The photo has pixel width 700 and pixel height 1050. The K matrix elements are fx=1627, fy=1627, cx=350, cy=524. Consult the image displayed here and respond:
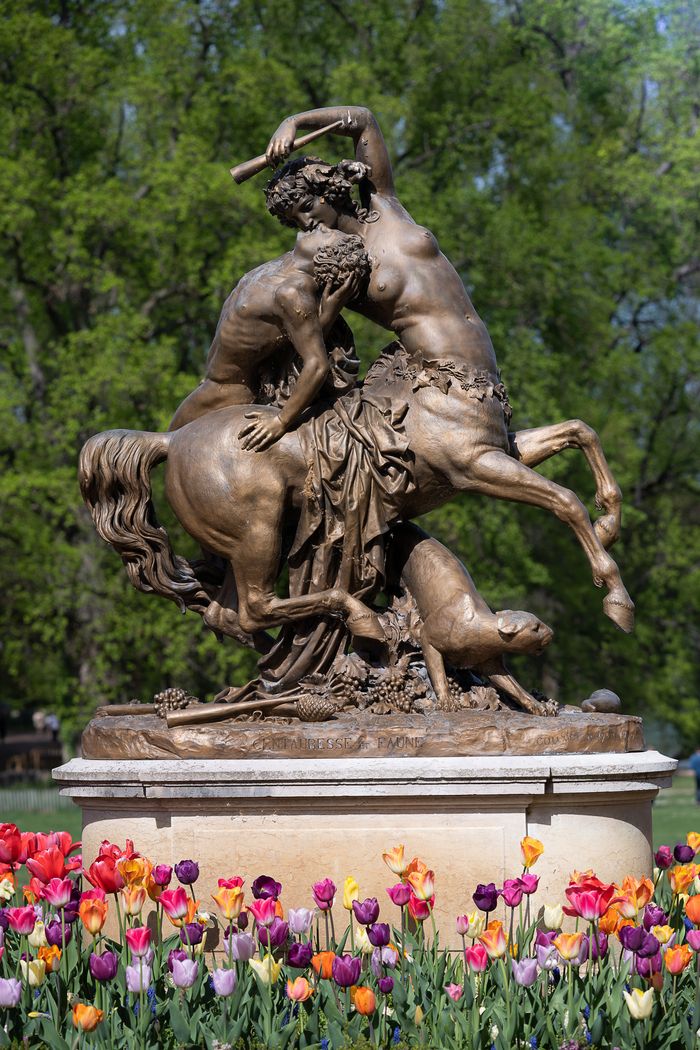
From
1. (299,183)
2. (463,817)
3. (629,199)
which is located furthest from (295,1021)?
(629,199)

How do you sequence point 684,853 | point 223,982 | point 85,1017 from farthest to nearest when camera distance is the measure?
point 684,853 → point 223,982 → point 85,1017

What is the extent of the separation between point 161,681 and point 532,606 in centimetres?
576

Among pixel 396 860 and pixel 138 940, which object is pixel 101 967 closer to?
pixel 138 940

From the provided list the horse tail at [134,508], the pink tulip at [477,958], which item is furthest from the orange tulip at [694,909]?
the horse tail at [134,508]

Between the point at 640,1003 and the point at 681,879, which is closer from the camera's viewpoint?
the point at 640,1003

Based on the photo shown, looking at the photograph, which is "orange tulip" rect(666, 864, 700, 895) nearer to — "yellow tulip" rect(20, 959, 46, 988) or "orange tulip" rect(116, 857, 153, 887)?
"orange tulip" rect(116, 857, 153, 887)

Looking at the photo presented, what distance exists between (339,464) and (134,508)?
3.47 feet

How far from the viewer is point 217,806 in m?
6.55

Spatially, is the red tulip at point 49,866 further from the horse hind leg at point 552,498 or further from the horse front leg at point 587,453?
the horse front leg at point 587,453

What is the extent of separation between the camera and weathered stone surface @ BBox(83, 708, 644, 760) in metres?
6.62

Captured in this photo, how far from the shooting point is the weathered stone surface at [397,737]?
662 centimetres

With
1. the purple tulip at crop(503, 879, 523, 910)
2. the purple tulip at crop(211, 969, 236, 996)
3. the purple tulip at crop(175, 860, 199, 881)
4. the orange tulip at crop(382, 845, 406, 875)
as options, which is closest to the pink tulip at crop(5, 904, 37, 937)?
the purple tulip at crop(175, 860, 199, 881)

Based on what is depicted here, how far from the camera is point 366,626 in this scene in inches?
280

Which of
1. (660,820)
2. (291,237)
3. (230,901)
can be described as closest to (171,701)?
(230,901)
